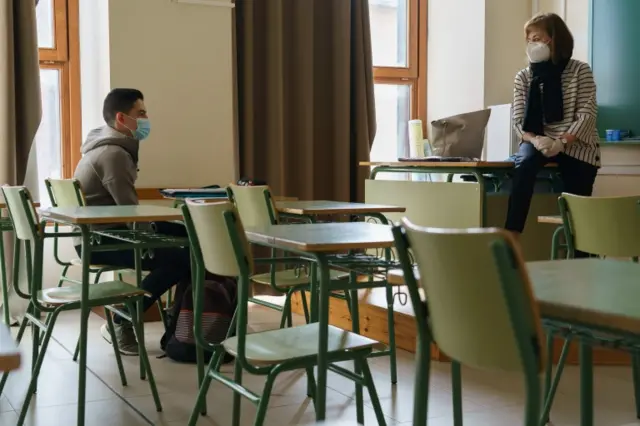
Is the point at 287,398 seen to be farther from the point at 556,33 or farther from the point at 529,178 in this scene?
the point at 556,33

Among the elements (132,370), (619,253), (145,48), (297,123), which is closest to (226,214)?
(619,253)

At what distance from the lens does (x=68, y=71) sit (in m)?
5.07

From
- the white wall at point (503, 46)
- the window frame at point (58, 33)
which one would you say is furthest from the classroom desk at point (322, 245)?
the white wall at point (503, 46)

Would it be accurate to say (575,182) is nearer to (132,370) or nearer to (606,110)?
(606,110)

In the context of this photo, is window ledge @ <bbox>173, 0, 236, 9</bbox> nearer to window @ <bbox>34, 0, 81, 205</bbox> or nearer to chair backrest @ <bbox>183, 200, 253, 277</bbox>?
window @ <bbox>34, 0, 81, 205</bbox>

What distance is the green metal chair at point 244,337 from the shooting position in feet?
6.57

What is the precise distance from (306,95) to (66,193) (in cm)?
202

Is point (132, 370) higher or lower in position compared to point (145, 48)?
lower

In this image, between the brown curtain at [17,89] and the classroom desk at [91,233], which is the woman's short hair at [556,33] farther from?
the brown curtain at [17,89]

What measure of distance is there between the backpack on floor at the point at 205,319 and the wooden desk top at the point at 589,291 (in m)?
2.01

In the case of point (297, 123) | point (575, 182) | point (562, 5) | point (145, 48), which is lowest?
point (575, 182)

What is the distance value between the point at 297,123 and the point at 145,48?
3.70 ft

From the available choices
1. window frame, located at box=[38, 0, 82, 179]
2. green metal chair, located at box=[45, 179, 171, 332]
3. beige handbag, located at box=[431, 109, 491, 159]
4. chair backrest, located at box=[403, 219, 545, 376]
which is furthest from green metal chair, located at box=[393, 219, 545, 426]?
window frame, located at box=[38, 0, 82, 179]

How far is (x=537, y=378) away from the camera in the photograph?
1.12 m
